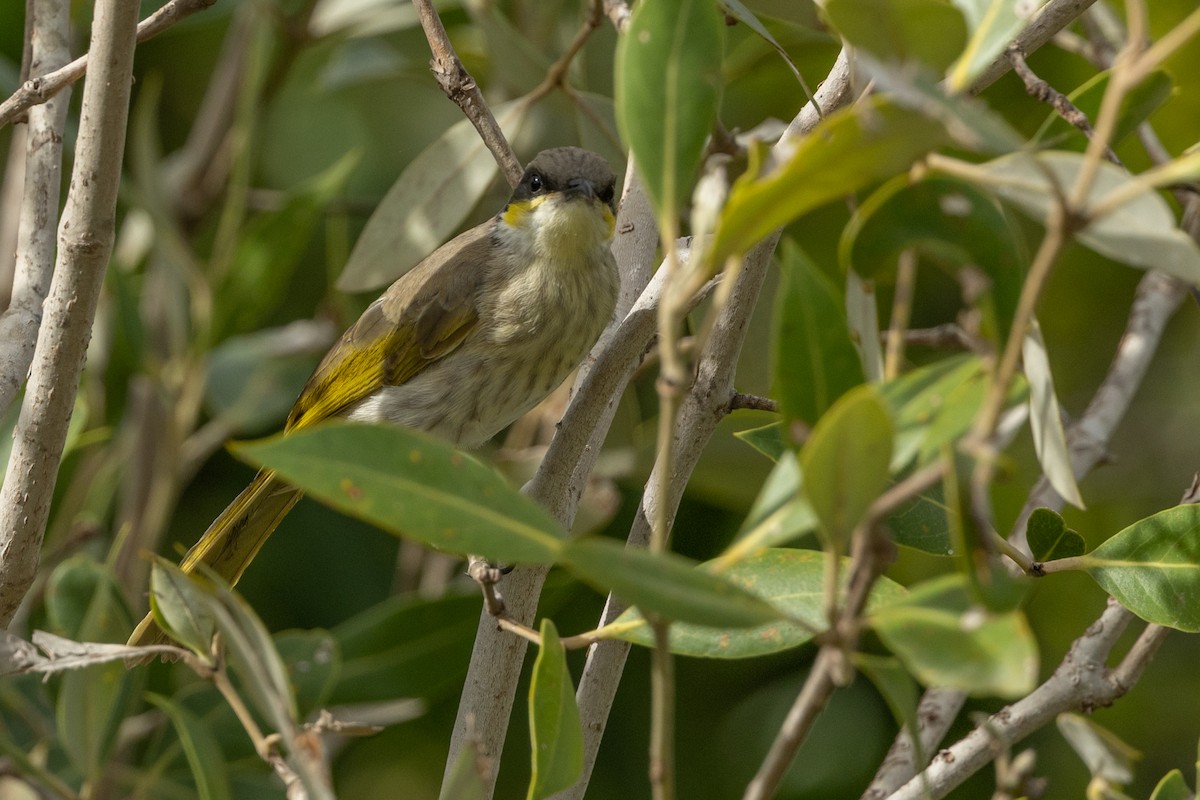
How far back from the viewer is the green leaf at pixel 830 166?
2.73 feet

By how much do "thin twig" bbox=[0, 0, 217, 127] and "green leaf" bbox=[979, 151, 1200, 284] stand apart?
1.19 m

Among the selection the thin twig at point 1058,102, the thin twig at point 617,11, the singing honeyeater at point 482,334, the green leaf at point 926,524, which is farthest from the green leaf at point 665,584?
the singing honeyeater at point 482,334

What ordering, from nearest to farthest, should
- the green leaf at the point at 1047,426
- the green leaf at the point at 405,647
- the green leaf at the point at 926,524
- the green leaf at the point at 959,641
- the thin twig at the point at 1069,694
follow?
the green leaf at the point at 959,641, the green leaf at the point at 1047,426, the green leaf at the point at 926,524, the thin twig at the point at 1069,694, the green leaf at the point at 405,647

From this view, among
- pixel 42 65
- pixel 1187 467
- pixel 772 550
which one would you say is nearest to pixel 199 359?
pixel 42 65

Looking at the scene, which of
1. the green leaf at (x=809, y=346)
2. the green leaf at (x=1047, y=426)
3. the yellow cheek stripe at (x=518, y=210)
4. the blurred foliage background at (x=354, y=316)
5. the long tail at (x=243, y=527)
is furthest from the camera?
the yellow cheek stripe at (x=518, y=210)

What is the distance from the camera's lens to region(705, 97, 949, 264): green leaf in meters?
0.83

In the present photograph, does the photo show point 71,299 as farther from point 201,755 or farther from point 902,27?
point 902,27

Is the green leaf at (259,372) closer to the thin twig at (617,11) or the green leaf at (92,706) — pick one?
the thin twig at (617,11)

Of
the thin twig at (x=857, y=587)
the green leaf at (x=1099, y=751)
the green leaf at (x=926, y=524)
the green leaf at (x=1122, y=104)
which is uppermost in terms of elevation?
the thin twig at (x=857, y=587)

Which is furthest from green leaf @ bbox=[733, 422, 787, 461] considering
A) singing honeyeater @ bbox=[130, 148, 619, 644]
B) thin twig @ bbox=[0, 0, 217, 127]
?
singing honeyeater @ bbox=[130, 148, 619, 644]

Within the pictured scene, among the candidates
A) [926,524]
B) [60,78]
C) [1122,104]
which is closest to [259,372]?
[60,78]

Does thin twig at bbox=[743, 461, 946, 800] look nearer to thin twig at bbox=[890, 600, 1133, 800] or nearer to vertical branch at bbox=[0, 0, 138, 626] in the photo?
thin twig at bbox=[890, 600, 1133, 800]

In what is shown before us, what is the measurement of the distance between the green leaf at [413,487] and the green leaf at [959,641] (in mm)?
239

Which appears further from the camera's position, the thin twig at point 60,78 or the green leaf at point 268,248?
the green leaf at point 268,248
